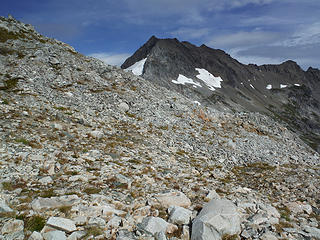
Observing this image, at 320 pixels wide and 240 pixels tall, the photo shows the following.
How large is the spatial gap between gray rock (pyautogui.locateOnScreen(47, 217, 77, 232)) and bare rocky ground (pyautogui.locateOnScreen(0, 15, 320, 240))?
3 centimetres

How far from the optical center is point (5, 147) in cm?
1253

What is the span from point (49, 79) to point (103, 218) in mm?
23931

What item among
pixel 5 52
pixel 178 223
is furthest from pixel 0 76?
pixel 178 223

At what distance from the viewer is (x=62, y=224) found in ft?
25.5

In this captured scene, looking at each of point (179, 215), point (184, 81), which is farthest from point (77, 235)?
point (184, 81)

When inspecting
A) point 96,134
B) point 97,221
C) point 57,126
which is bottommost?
point 97,221

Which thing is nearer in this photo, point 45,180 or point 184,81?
point 45,180

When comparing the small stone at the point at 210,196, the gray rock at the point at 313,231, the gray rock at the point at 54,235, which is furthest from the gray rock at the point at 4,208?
the gray rock at the point at 313,231

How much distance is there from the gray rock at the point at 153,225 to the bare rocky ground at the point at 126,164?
5 cm

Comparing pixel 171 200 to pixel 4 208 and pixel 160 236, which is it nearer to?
pixel 160 236

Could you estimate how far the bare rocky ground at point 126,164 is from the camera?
8664 millimetres

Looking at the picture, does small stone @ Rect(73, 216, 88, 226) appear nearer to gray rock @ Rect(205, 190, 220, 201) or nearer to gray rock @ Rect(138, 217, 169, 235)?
gray rock @ Rect(138, 217, 169, 235)

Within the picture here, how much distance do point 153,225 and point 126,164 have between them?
6.26m

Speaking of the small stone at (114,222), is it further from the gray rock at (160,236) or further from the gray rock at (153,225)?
the gray rock at (160,236)
